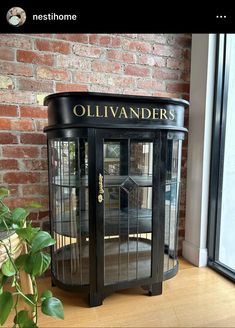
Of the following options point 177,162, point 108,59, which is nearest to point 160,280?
point 177,162

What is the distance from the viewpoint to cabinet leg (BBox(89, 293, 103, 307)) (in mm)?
1247

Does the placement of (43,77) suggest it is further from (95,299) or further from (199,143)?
(95,299)

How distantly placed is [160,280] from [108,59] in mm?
1473

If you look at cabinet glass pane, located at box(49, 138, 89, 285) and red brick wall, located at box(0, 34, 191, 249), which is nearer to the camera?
cabinet glass pane, located at box(49, 138, 89, 285)

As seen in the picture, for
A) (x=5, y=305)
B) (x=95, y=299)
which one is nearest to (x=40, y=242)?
(x=5, y=305)

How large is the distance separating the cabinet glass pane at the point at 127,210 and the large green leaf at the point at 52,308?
49 centimetres

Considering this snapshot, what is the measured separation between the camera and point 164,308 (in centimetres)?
125

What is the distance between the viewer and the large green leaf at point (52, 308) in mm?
789
